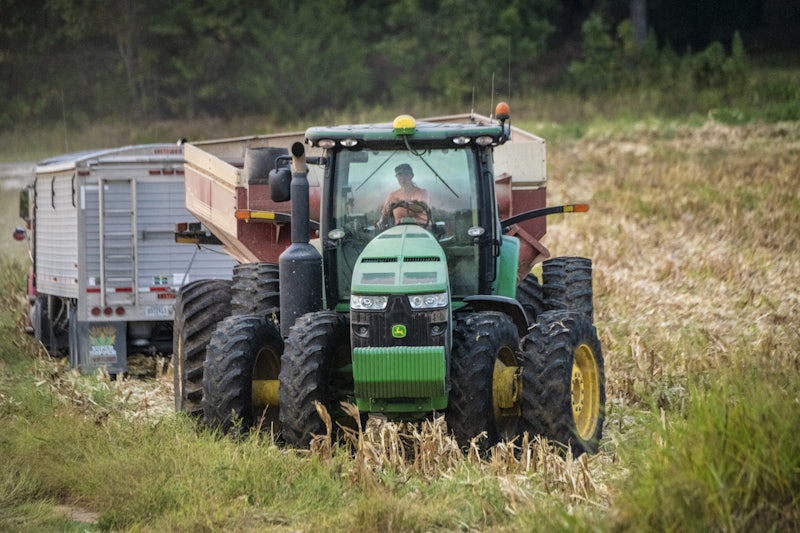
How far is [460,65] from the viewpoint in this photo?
4350 cm

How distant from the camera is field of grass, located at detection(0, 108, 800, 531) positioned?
6199 mm

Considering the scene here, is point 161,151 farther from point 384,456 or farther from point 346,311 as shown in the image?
point 384,456

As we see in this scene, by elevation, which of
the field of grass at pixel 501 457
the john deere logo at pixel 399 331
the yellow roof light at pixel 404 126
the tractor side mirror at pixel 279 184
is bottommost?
the field of grass at pixel 501 457

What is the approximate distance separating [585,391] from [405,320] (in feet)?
6.13

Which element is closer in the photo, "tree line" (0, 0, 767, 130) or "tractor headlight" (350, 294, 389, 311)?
"tractor headlight" (350, 294, 389, 311)

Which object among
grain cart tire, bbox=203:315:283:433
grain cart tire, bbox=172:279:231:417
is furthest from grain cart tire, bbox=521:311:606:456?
grain cart tire, bbox=172:279:231:417

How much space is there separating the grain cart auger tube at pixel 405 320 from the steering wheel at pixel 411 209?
0.01 metres

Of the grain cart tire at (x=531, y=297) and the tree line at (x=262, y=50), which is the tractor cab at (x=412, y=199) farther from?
the tree line at (x=262, y=50)

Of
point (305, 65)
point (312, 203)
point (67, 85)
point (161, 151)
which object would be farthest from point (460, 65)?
point (312, 203)

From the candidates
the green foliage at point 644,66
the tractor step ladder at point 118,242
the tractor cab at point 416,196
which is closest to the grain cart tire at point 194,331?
the tractor cab at point 416,196

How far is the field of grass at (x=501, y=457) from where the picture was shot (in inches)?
244

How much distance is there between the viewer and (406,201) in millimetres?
9539

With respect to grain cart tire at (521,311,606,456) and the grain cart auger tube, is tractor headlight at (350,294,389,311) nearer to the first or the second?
the grain cart auger tube

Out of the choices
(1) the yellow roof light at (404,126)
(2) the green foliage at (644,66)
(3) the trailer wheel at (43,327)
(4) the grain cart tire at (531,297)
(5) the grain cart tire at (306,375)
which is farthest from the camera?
(2) the green foliage at (644,66)
